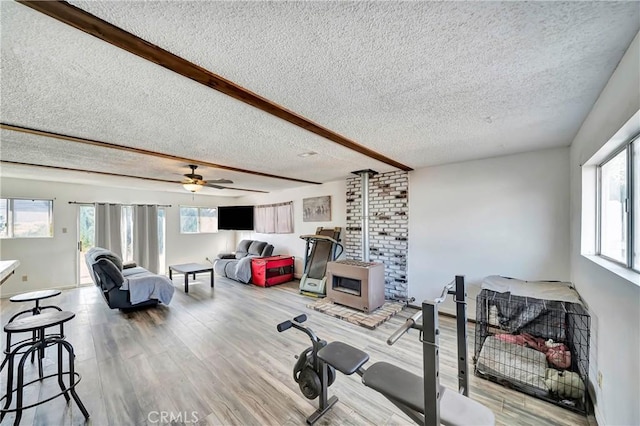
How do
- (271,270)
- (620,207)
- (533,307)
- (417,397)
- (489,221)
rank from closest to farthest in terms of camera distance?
1. (417,397)
2. (620,207)
3. (533,307)
4. (489,221)
5. (271,270)

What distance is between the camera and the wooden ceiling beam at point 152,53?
40.1 inches

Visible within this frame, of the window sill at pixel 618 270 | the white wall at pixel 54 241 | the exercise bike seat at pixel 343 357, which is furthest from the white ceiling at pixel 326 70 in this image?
the white wall at pixel 54 241

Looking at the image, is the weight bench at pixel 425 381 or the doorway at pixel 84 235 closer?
the weight bench at pixel 425 381

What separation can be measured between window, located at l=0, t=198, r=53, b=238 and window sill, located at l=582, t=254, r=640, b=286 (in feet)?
27.2

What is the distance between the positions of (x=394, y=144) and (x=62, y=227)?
22.7 ft

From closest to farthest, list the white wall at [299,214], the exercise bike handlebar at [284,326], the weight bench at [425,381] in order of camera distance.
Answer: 1. the weight bench at [425,381]
2. the exercise bike handlebar at [284,326]
3. the white wall at [299,214]

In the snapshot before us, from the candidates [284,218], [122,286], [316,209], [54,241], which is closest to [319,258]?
[316,209]

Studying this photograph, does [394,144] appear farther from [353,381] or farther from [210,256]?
[210,256]

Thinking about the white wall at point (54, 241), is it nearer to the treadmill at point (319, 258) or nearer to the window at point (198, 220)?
the window at point (198, 220)

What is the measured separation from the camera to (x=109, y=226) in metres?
5.81

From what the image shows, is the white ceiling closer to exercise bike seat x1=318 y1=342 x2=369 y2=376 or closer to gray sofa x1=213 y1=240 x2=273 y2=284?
exercise bike seat x1=318 y1=342 x2=369 y2=376

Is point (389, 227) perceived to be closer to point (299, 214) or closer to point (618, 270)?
point (299, 214)

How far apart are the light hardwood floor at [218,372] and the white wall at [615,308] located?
51cm

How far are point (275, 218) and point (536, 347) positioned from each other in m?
5.64
